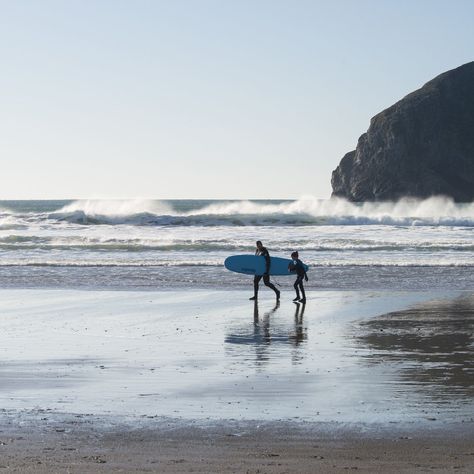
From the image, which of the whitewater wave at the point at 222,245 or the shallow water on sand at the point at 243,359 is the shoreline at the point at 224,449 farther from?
the whitewater wave at the point at 222,245

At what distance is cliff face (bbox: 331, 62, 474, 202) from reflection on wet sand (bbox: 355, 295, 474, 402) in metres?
141

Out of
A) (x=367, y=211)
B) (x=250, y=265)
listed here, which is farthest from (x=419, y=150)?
(x=250, y=265)

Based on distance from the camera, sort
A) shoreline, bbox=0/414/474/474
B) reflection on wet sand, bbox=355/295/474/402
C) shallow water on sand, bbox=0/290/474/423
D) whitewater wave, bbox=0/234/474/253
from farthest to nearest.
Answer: whitewater wave, bbox=0/234/474/253 < reflection on wet sand, bbox=355/295/474/402 < shallow water on sand, bbox=0/290/474/423 < shoreline, bbox=0/414/474/474

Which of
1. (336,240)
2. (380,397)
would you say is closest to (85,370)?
(380,397)

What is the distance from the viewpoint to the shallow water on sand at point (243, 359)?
959 centimetres

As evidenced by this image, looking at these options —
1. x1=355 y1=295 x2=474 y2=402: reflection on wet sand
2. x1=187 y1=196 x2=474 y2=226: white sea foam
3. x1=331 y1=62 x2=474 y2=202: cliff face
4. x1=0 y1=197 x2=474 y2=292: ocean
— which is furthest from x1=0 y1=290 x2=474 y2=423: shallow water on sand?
x1=331 y1=62 x2=474 y2=202: cliff face

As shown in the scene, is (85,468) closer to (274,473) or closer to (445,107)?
(274,473)

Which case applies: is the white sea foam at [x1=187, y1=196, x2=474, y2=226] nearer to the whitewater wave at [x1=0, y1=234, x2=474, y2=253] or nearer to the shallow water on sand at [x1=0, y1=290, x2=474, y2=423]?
the whitewater wave at [x1=0, y1=234, x2=474, y2=253]

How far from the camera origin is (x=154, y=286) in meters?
26.2

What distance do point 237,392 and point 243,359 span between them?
2509 mm

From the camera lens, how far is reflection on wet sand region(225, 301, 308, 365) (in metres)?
13.5

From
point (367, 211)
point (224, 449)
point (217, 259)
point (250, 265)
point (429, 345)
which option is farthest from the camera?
point (367, 211)

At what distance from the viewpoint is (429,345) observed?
14102 millimetres

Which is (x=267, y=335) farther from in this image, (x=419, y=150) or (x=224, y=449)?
(x=419, y=150)
